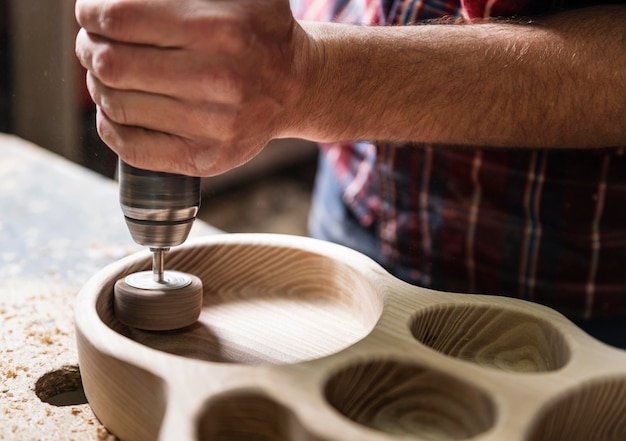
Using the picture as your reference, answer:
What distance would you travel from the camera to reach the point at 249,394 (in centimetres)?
79

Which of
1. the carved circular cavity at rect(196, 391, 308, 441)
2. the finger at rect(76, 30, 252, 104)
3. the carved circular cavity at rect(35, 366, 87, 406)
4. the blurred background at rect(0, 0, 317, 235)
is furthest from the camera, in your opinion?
the blurred background at rect(0, 0, 317, 235)

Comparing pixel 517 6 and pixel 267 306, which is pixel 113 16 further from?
pixel 517 6

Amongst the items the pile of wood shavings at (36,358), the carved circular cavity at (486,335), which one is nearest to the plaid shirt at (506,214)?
the carved circular cavity at (486,335)

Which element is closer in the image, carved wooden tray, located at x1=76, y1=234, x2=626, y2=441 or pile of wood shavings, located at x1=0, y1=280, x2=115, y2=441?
carved wooden tray, located at x1=76, y1=234, x2=626, y2=441

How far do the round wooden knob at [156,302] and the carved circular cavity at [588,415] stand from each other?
521 millimetres

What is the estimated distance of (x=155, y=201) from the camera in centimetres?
96

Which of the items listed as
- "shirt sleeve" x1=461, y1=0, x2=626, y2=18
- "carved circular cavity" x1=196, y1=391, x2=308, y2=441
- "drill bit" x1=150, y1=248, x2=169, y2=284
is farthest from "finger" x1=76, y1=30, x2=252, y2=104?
"shirt sleeve" x1=461, y1=0, x2=626, y2=18

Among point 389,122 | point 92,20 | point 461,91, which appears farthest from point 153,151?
point 461,91

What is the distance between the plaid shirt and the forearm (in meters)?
0.09

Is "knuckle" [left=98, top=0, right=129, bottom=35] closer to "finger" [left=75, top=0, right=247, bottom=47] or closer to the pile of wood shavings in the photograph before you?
"finger" [left=75, top=0, right=247, bottom=47]

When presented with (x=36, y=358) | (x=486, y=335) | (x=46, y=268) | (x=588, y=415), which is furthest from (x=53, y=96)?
(x=588, y=415)

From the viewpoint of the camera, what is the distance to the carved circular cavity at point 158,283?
106 cm

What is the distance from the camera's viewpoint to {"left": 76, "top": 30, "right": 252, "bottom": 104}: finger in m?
0.89

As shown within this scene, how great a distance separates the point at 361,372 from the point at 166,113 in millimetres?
407
